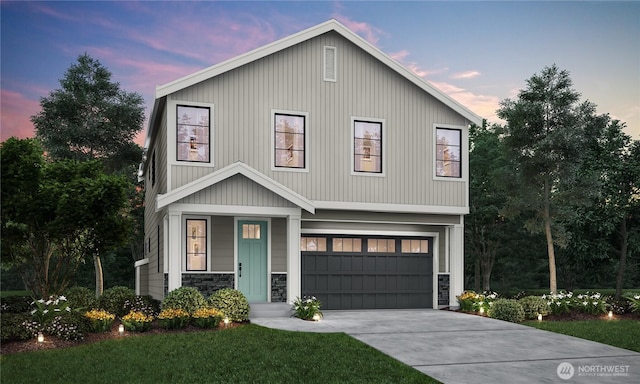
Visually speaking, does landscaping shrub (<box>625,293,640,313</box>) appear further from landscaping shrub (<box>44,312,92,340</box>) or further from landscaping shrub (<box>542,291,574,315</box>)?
landscaping shrub (<box>44,312,92,340</box>)

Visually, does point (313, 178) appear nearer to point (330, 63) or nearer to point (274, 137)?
point (274, 137)

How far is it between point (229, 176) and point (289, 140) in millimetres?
2536

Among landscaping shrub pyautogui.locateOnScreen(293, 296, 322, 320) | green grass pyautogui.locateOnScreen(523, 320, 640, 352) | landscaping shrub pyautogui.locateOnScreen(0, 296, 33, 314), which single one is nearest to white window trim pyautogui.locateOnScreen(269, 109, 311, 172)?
landscaping shrub pyautogui.locateOnScreen(293, 296, 322, 320)

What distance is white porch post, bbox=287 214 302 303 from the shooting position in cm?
1538

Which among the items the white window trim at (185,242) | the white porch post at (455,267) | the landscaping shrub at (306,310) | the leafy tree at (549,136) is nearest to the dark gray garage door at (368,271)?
the white porch post at (455,267)

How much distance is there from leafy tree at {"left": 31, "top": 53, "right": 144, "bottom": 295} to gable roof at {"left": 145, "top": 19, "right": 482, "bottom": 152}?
393 inches

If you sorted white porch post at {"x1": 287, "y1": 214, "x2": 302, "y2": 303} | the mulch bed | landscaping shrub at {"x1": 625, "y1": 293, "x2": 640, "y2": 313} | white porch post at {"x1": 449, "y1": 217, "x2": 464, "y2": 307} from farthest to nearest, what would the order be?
white porch post at {"x1": 449, "y1": 217, "x2": 464, "y2": 307} → landscaping shrub at {"x1": 625, "y1": 293, "x2": 640, "y2": 313} → white porch post at {"x1": 287, "y1": 214, "x2": 302, "y2": 303} → the mulch bed

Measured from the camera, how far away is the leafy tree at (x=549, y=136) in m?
19.9

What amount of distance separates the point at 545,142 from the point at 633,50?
393cm

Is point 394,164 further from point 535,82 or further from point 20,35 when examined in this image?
point 20,35

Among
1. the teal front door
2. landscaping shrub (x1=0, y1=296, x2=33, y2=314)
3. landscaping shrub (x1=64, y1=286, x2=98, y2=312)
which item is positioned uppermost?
the teal front door

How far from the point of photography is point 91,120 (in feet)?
90.0

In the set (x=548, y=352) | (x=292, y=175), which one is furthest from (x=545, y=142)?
(x=548, y=352)

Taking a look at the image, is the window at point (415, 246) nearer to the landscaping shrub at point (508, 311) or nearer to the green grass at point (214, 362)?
the landscaping shrub at point (508, 311)
